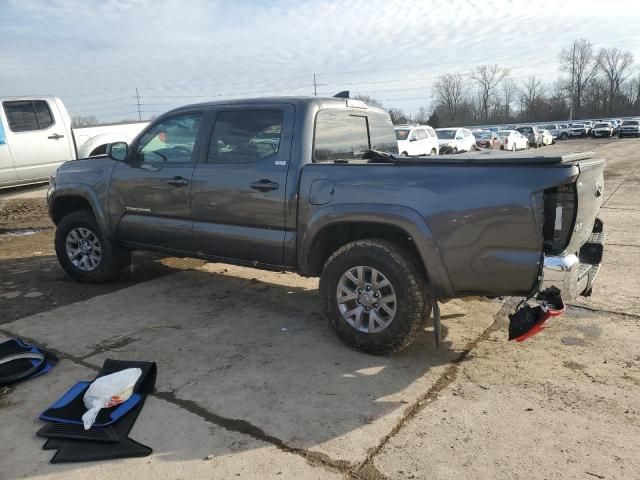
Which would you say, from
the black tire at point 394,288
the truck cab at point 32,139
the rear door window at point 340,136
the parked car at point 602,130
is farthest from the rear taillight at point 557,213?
the parked car at point 602,130

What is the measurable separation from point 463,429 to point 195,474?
4.91 ft

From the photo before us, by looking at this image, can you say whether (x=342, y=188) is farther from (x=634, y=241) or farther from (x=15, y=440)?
(x=634, y=241)

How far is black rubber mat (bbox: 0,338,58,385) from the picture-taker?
370cm

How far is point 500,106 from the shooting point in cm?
10550

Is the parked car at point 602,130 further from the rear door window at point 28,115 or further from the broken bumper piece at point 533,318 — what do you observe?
the broken bumper piece at point 533,318

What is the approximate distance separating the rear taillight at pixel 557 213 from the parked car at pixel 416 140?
16.4m

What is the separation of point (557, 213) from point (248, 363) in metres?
2.36

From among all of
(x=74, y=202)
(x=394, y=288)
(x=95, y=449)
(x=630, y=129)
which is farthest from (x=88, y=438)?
(x=630, y=129)

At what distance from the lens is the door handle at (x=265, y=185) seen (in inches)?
170

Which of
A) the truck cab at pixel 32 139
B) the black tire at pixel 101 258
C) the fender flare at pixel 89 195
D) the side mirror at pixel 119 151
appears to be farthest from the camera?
the truck cab at pixel 32 139

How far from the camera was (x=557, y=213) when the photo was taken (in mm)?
3270

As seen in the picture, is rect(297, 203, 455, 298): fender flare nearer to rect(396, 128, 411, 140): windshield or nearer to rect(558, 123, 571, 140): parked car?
rect(396, 128, 411, 140): windshield

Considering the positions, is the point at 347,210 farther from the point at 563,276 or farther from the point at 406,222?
the point at 563,276

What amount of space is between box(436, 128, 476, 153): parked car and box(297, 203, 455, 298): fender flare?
22.0 m
